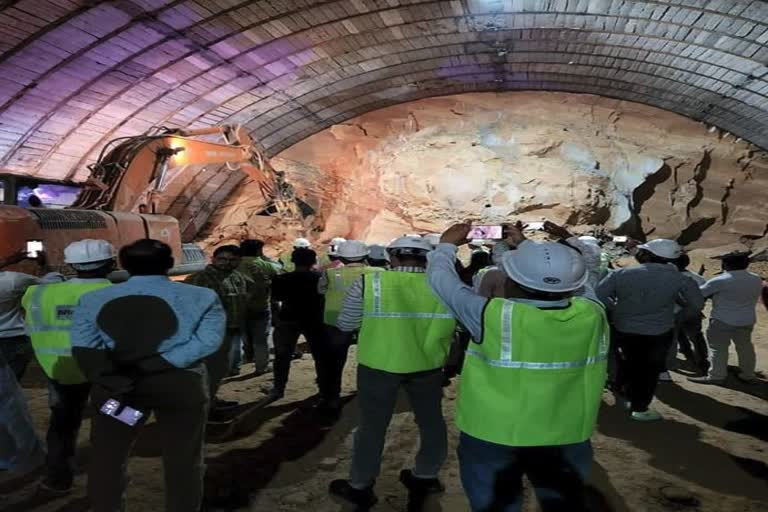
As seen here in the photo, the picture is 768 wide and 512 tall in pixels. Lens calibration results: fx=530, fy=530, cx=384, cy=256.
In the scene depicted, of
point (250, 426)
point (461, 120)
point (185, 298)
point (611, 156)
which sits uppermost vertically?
point (461, 120)

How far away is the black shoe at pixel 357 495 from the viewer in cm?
339

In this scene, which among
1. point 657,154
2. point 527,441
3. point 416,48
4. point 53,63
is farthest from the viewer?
point 657,154

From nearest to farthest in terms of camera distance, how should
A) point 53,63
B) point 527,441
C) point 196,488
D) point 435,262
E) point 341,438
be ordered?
point 527,441, point 435,262, point 196,488, point 341,438, point 53,63

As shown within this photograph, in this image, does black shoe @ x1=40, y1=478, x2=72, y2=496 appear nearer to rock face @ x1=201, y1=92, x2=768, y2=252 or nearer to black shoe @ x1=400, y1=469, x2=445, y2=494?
black shoe @ x1=400, y1=469, x2=445, y2=494

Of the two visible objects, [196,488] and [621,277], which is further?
[621,277]

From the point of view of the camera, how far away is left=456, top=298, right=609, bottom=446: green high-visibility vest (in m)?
2.09

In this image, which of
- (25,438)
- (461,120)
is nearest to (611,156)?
(461,120)

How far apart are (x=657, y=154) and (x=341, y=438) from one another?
1388cm

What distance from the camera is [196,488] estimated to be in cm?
281

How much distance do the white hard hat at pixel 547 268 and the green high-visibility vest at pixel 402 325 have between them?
3.63 ft

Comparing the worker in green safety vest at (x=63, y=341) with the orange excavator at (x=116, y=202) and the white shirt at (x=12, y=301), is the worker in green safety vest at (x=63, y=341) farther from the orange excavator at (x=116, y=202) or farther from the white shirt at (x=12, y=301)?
the orange excavator at (x=116, y=202)

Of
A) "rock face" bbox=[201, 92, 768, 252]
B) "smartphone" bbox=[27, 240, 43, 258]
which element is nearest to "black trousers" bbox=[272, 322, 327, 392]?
"smartphone" bbox=[27, 240, 43, 258]

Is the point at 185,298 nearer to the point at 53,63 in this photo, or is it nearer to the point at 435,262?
the point at 435,262

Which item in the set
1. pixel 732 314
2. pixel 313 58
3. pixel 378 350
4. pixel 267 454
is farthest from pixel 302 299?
pixel 313 58
